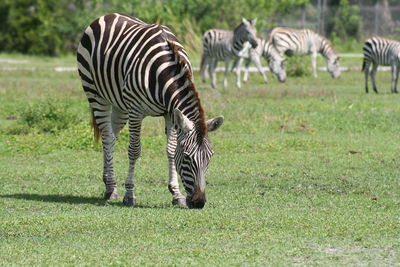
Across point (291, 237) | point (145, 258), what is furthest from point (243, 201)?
point (145, 258)

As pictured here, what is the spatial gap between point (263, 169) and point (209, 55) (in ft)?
52.3

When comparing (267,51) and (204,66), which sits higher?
(267,51)

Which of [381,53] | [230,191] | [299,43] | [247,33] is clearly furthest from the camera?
[299,43]

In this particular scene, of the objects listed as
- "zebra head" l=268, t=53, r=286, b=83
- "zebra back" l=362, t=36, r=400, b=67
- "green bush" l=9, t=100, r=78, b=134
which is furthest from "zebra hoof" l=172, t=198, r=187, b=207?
"zebra head" l=268, t=53, r=286, b=83

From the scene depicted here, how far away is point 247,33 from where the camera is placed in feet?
90.3

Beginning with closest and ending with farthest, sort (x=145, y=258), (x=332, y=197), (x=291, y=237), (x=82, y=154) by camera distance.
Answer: (x=145, y=258), (x=291, y=237), (x=332, y=197), (x=82, y=154)

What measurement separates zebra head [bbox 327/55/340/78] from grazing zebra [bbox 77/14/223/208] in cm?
2042

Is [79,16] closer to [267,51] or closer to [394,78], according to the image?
[267,51]

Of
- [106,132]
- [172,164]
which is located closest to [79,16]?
[106,132]

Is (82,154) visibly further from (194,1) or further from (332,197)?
(194,1)

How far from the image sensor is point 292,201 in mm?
10727

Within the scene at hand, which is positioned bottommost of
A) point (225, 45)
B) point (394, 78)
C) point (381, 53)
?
point (394, 78)

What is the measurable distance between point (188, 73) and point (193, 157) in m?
0.91

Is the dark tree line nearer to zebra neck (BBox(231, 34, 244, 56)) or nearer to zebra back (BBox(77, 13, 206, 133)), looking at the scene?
zebra neck (BBox(231, 34, 244, 56))
